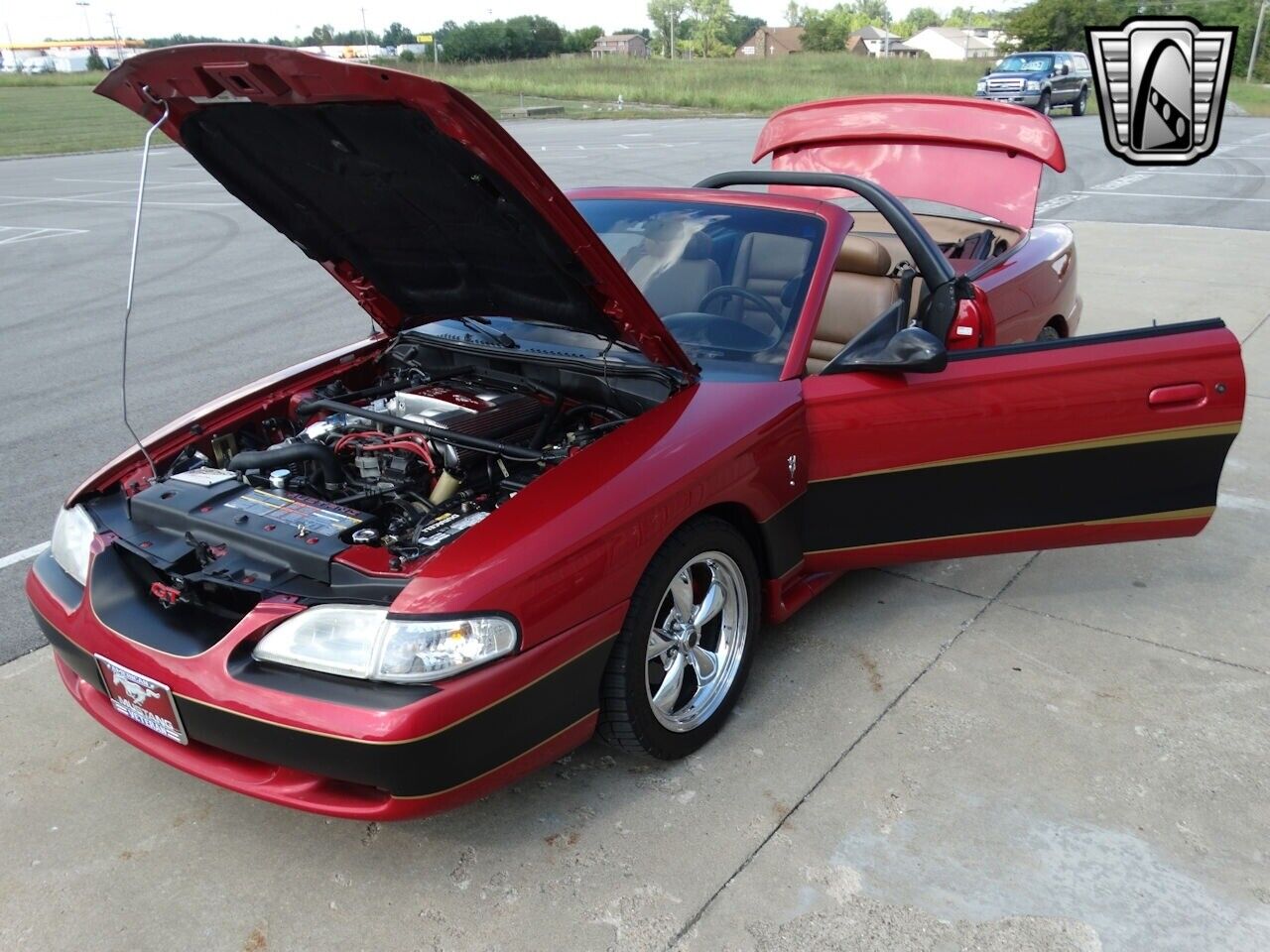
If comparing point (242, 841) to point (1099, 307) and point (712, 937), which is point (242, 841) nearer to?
point (712, 937)

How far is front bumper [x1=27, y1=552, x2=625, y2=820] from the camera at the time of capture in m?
2.31

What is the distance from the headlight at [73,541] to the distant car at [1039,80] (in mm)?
27438

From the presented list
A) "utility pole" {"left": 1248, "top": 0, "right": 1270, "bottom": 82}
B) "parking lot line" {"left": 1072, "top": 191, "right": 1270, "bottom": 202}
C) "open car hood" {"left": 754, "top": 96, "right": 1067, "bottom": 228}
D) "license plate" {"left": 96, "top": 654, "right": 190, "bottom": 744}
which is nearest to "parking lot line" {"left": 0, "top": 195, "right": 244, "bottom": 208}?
"open car hood" {"left": 754, "top": 96, "right": 1067, "bottom": 228}

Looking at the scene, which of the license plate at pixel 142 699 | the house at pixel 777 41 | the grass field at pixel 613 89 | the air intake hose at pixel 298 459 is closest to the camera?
the license plate at pixel 142 699

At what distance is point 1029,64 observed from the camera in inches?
1102

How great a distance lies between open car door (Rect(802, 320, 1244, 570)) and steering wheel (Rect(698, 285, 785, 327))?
0.87 ft

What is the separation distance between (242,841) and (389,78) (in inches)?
77.7

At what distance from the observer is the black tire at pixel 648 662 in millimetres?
2752

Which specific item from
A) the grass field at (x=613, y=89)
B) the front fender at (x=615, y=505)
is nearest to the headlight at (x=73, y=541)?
the front fender at (x=615, y=505)

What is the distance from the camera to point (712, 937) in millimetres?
2445

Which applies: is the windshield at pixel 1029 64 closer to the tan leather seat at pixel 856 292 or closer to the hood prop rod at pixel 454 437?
the tan leather seat at pixel 856 292

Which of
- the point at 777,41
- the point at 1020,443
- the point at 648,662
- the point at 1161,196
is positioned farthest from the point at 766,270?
the point at 777,41

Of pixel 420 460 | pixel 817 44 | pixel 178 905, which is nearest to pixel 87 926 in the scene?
pixel 178 905

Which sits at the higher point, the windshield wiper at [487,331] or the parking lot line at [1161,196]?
the windshield wiper at [487,331]
